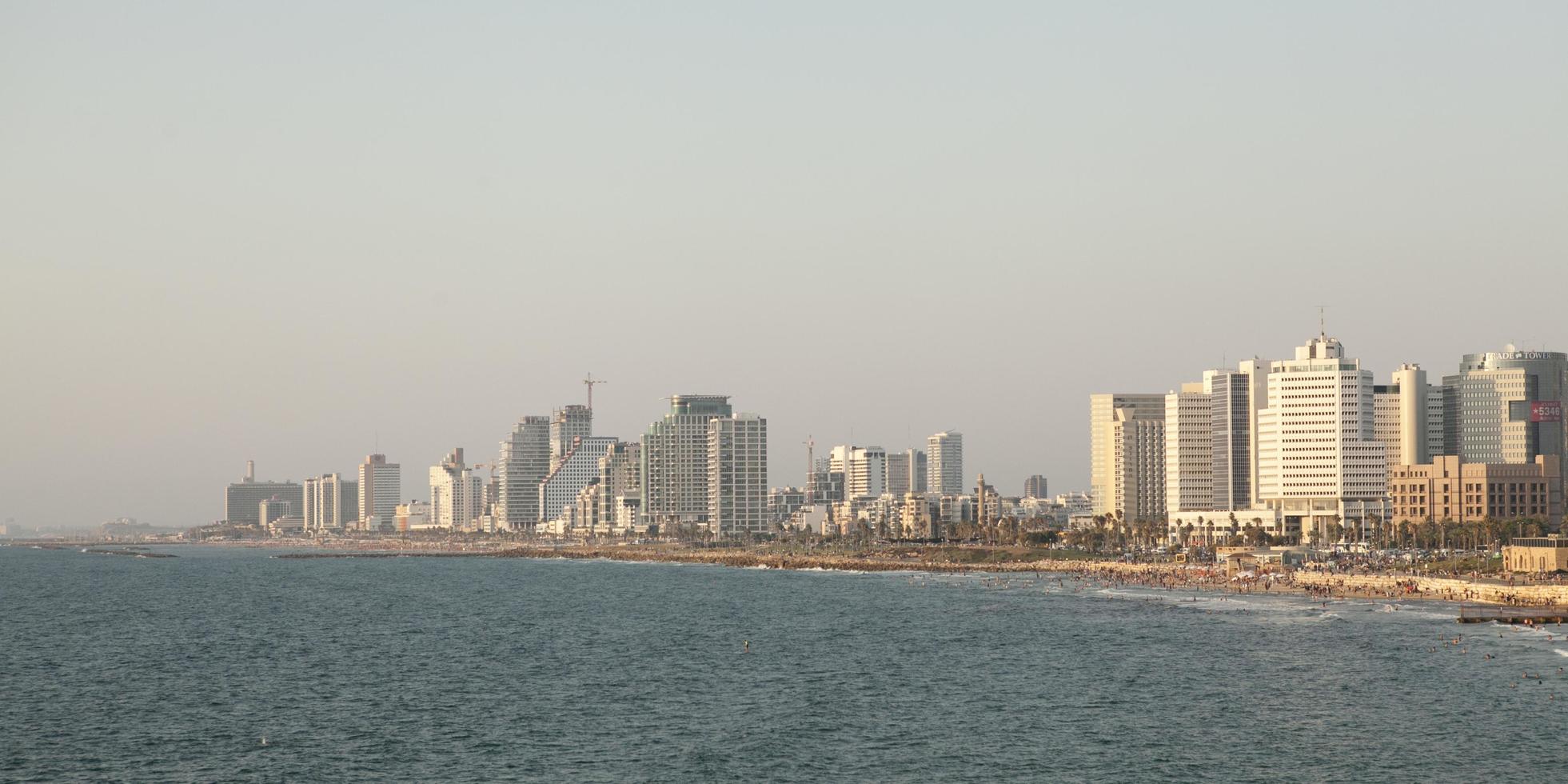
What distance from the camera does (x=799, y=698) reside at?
90625mm

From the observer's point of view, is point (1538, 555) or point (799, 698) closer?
point (799, 698)

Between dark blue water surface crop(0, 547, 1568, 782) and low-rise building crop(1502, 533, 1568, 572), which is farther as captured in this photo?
low-rise building crop(1502, 533, 1568, 572)

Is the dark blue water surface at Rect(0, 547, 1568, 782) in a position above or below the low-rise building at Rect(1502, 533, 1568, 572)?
below

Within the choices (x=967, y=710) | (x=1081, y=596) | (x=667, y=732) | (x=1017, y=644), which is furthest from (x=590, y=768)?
(x=1081, y=596)

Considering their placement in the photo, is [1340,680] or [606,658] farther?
[606,658]

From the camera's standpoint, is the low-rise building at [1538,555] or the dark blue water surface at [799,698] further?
the low-rise building at [1538,555]

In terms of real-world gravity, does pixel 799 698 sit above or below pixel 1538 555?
below

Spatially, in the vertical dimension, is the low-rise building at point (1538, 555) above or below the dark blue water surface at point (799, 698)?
above

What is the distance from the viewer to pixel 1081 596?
552 feet

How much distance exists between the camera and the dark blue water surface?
69.9 metres

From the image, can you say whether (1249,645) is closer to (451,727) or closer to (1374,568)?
(451,727)

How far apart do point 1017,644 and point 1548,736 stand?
1831 inches

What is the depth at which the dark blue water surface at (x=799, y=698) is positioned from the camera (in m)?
69.9

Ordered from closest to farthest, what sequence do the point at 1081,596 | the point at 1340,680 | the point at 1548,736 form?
the point at 1548,736 → the point at 1340,680 → the point at 1081,596
